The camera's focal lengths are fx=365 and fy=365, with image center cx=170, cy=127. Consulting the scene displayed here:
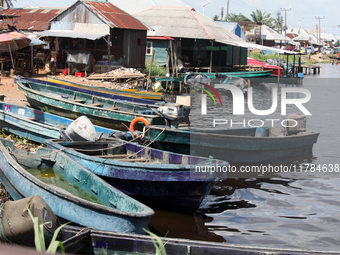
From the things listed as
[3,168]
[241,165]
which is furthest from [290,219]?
[3,168]

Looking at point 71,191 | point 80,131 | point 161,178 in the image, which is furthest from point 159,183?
point 80,131

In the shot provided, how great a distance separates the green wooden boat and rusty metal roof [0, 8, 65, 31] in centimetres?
1428

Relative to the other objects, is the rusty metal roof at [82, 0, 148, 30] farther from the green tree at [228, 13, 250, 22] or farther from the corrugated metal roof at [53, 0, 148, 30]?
the green tree at [228, 13, 250, 22]

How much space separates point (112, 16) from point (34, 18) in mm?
9022

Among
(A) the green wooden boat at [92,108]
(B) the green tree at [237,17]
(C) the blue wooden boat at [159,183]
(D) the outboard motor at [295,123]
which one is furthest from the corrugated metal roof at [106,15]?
(B) the green tree at [237,17]

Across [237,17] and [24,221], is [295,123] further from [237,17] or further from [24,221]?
[237,17]

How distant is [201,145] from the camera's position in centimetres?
1023

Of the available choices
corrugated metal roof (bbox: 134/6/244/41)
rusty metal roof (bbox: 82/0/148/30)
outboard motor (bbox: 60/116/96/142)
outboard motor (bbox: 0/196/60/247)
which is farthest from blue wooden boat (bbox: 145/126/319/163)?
corrugated metal roof (bbox: 134/6/244/41)

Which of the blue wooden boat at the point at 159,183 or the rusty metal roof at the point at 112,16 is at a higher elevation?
the rusty metal roof at the point at 112,16

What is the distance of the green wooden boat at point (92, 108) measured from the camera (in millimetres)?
13594

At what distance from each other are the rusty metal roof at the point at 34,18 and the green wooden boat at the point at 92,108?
1428 cm

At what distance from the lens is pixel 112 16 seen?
2641 cm

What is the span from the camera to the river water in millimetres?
6891

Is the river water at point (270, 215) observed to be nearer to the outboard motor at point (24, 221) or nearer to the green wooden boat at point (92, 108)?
the outboard motor at point (24, 221)
